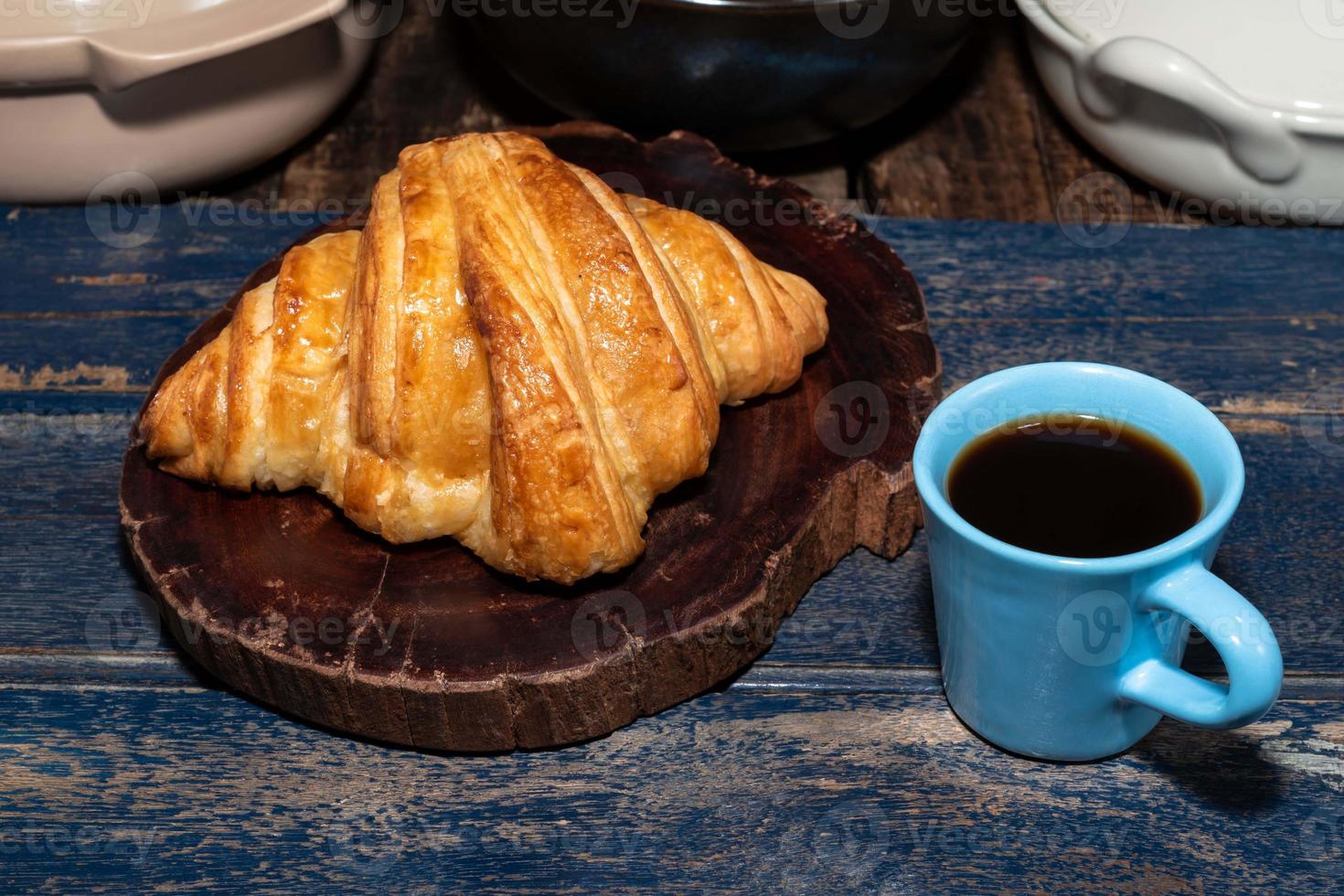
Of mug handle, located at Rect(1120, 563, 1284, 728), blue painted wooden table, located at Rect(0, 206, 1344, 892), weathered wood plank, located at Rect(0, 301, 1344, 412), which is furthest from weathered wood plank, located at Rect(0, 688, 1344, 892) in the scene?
weathered wood plank, located at Rect(0, 301, 1344, 412)

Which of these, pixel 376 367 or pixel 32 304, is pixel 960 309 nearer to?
pixel 376 367

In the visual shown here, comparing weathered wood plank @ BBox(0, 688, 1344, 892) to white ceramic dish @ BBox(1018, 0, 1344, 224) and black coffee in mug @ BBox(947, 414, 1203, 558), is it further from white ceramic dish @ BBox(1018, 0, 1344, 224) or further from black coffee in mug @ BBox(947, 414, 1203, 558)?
white ceramic dish @ BBox(1018, 0, 1344, 224)

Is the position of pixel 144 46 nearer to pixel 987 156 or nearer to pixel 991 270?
pixel 991 270

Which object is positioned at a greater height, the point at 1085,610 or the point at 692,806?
the point at 1085,610

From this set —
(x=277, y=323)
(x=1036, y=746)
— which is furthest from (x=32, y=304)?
(x=1036, y=746)

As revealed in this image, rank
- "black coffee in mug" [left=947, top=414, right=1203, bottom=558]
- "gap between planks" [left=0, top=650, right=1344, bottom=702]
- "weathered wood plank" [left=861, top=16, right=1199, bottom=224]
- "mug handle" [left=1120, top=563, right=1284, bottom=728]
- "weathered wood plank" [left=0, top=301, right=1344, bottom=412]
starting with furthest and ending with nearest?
"weathered wood plank" [left=861, top=16, right=1199, bottom=224], "weathered wood plank" [left=0, top=301, right=1344, bottom=412], "gap between planks" [left=0, top=650, right=1344, bottom=702], "black coffee in mug" [left=947, top=414, right=1203, bottom=558], "mug handle" [left=1120, top=563, right=1284, bottom=728]

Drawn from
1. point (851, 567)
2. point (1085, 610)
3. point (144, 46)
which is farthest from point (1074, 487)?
point (144, 46)
